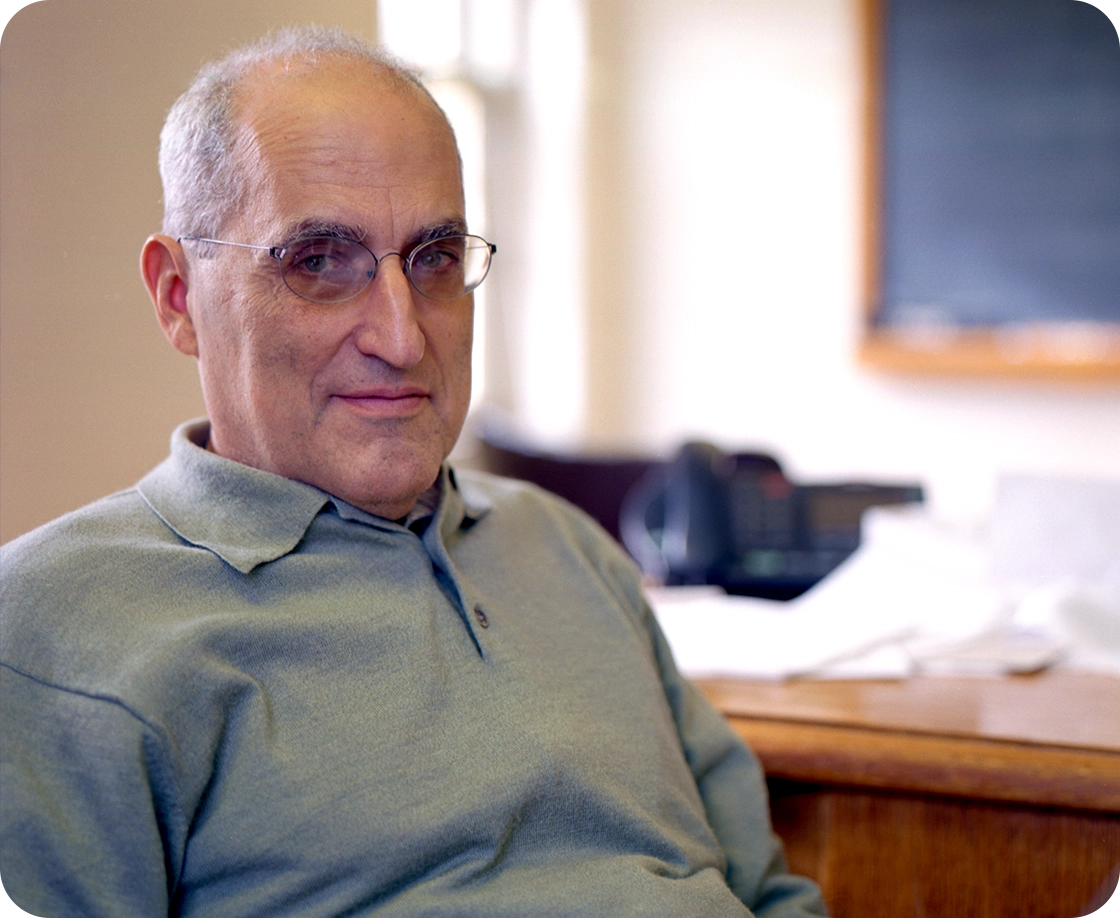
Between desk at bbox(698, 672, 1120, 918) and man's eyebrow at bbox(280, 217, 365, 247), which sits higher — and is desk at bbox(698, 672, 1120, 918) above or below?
below

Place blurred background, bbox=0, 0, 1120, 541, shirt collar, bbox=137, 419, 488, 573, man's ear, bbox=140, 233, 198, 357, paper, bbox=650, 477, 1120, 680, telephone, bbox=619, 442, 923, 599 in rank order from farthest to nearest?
blurred background, bbox=0, 0, 1120, 541, telephone, bbox=619, 442, 923, 599, paper, bbox=650, 477, 1120, 680, man's ear, bbox=140, 233, 198, 357, shirt collar, bbox=137, 419, 488, 573

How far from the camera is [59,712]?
2.41ft

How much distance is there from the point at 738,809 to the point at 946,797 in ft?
0.62

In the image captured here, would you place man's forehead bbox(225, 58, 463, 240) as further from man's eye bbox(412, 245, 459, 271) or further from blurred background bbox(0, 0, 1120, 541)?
blurred background bbox(0, 0, 1120, 541)

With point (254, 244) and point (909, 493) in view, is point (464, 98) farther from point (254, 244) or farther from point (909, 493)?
Answer: point (254, 244)

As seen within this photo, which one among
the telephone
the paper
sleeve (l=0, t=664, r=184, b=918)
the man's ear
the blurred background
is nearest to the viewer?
sleeve (l=0, t=664, r=184, b=918)

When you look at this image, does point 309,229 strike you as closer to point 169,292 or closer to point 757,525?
point 169,292

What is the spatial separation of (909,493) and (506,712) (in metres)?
0.98

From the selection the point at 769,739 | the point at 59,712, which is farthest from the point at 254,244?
the point at 769,739

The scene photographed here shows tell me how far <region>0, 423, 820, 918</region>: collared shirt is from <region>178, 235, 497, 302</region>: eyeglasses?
0.16 m

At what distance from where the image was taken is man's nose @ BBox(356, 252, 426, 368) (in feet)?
3.10

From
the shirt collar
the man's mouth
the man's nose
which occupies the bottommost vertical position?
the shirt collar

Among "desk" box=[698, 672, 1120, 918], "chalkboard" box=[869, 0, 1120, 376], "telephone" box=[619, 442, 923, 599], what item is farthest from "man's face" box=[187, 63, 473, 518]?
"chalkboard" box=[869, 0, 1120, 376]

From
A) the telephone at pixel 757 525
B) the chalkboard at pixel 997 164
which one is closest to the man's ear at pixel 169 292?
the telephone at pixel 757 525
